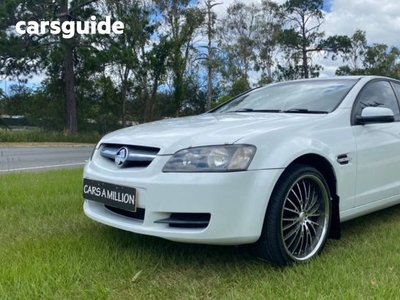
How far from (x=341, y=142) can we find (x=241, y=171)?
1.05 m

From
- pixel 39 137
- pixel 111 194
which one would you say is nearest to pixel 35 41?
pixel 39 137

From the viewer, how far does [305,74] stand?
124 ft

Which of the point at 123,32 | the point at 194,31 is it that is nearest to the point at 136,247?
the point at 123,32

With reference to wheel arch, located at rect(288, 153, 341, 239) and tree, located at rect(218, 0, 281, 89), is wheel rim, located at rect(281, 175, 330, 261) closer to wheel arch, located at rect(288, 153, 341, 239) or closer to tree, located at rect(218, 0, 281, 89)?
wheel arch, located at rect(288, 153, 341, 239)

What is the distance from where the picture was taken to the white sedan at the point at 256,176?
2.56m

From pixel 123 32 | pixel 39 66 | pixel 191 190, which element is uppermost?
pixel 123 32

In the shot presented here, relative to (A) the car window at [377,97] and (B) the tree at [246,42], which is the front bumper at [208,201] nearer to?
(A) the car window at [377,97]

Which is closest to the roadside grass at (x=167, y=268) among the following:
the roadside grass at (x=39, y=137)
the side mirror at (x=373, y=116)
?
the side mirror at (x=373, y=116)

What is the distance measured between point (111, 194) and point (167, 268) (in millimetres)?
623

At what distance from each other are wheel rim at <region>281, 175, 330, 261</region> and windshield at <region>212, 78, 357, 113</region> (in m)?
0.75

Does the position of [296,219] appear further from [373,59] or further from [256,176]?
[373,59]

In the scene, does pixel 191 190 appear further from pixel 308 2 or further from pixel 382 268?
pixel 308 2

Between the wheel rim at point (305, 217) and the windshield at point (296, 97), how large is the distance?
2.46 ft

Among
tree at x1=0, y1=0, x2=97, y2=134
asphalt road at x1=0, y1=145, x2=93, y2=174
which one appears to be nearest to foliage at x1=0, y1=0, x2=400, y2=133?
tree at x1=0, y1=0, x2=97, y2=134
